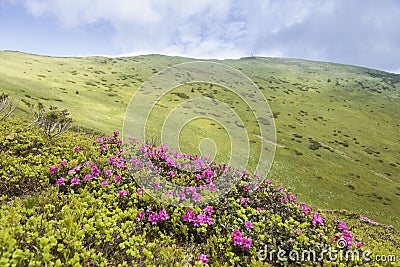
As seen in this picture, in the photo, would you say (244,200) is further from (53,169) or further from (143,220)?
(53,169)

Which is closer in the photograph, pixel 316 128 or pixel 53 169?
pixel 53 169

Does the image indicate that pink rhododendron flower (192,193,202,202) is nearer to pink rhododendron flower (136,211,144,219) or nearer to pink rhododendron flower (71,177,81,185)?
pink rhododendron flower (136,211,144,219)

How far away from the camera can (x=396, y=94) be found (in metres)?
177

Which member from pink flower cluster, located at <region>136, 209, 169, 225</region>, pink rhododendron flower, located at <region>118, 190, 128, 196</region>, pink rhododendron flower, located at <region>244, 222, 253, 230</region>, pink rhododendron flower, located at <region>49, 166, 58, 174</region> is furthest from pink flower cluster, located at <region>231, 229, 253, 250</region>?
pink rhododendron flower, located at <region>49, 166, 58, 174</region>

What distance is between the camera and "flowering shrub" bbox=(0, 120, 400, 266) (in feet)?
20.0

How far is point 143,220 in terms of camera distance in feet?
28.2

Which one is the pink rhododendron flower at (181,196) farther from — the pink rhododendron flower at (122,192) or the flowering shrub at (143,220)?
the pink rhododendron flower at (122,192)

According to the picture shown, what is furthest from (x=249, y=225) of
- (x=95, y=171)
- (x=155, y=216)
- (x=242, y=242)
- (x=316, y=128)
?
(x=316, y=128)

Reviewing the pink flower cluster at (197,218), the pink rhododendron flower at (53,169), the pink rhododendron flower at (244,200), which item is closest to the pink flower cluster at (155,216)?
the pink flower cluster at (197,218)

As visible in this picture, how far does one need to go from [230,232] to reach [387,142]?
112 metres

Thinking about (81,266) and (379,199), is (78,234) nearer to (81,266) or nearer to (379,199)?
(81,266)

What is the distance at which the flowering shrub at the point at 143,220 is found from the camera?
6082mm

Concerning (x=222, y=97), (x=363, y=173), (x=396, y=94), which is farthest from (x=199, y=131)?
(x=396, y=94)

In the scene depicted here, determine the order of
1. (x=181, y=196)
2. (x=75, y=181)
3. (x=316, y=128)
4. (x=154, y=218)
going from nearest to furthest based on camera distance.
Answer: (x=154, y=218), (x=181, y=196), (x=75, y=181), (x=316, y=128)
